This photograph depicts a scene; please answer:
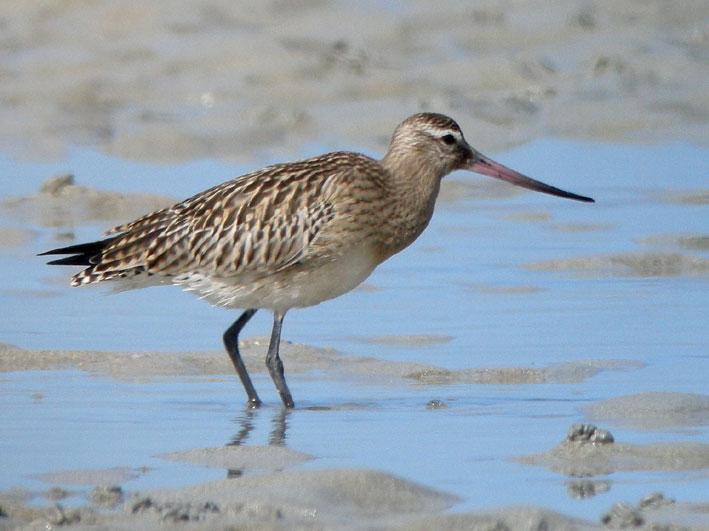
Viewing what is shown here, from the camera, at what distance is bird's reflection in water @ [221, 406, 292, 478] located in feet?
23.9

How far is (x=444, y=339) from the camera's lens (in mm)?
9398

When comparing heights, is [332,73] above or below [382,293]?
above

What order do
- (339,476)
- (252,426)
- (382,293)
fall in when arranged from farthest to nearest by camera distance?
(382,293) < (252,426) < (339,476)

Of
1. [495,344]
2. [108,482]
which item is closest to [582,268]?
[495,344]

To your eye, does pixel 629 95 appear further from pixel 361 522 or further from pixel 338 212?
pixel 361 522

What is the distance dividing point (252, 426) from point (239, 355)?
1.01 meters

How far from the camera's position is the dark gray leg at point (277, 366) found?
8.24 metres

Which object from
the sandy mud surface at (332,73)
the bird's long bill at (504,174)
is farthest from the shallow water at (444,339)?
the sandy mud surface at (332,73)

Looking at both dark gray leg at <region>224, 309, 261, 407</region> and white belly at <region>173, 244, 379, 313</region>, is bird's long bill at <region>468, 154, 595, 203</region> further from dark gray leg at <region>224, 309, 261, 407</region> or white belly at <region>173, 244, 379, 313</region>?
dark gray leg at <region>224, 309, 261, 407</region>

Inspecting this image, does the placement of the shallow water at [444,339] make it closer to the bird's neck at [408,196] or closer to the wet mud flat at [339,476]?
the wet mud flat at [339,476]

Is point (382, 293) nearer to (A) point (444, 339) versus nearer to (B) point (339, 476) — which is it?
(A) point (444, 339)

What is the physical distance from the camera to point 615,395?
8.09 m

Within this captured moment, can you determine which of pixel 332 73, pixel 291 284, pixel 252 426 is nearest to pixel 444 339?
pixel 291 284

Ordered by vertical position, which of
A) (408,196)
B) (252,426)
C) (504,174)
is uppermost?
(504,174)
